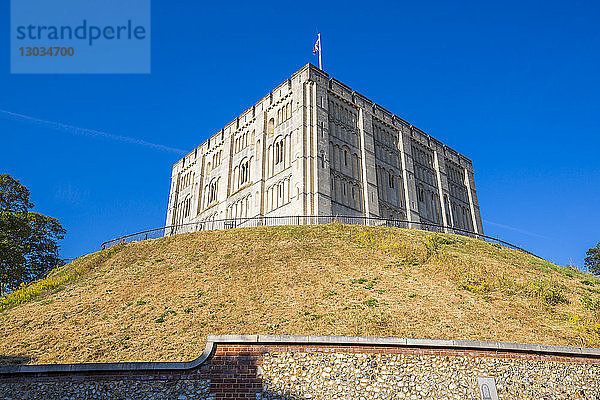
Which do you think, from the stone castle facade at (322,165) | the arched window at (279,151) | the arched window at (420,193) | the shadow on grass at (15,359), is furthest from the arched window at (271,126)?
the shadow on grass at (15,359)

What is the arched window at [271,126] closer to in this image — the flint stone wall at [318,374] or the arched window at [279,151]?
the arched window at [279,151]

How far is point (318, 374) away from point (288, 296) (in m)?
8.47

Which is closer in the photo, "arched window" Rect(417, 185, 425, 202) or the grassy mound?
the grassy mound

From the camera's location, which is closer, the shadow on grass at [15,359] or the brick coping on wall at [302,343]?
the brick coping on wall at [302,343]

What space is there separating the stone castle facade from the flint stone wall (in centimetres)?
2935

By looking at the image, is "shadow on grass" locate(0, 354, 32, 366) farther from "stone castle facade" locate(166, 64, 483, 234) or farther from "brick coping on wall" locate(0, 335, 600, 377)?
"stone castle facade" locate(166, 64, 483, 234)

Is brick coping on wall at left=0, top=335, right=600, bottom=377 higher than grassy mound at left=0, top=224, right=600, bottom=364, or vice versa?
grassy mound at left=0, top=224, right=600, bottom=364

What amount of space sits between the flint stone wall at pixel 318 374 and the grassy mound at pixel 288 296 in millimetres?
3298

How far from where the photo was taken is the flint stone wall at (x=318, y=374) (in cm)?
1297

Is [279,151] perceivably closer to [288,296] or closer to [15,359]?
[288,296]

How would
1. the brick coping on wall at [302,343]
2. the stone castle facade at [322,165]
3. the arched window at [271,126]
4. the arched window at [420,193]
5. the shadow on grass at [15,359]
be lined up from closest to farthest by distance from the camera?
the brick coping on wall at [302,343]
the shadow on grass at [15,359]
the stone castle facade at [322,165]
the arched window at [271,126]
the arched window at [420,193]

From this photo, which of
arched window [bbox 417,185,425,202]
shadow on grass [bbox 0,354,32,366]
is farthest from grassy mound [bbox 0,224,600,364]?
arched window [bbox 417,185,425,202]

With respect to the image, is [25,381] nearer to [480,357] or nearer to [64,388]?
[64,388]

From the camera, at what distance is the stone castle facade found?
46.3 meters
